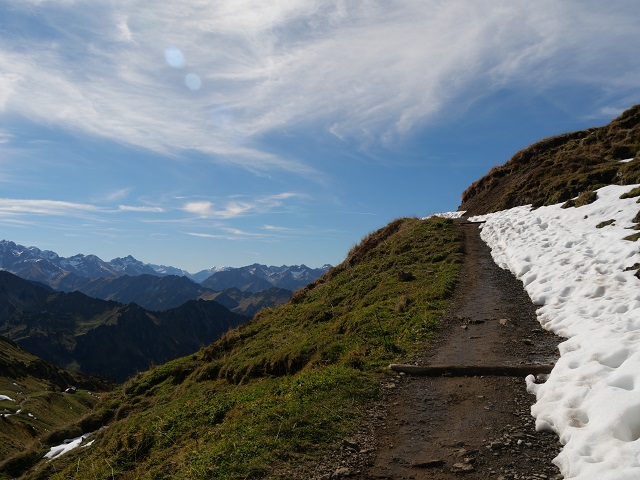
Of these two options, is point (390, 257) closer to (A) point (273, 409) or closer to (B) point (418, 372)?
(B) point (418, 372)

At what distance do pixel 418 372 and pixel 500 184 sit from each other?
39.6 metres

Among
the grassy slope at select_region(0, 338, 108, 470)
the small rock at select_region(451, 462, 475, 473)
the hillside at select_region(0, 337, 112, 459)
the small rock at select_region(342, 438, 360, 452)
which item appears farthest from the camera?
the hillside at select_region(0, 337, 112, 459)

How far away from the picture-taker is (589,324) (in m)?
11.5

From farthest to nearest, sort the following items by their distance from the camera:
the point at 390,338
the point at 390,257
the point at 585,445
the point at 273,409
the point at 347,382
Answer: the point at 390,257
the point at 390,338
the point at 347,382
the point at 273,409
the point at 585,445

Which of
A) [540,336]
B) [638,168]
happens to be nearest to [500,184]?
[638,168]

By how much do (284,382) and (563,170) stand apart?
32263 millimetres

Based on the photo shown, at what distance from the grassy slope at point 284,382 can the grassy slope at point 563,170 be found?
7.86 m

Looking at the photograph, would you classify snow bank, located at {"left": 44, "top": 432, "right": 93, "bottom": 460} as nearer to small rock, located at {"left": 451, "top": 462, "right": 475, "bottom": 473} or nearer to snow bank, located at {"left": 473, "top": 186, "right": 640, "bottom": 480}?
small rock, located at {"left": 451, "top": 462, "right": 475, "bottom": 473}

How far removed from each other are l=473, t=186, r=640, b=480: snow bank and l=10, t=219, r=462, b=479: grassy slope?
3.83 meters

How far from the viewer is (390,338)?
14891mm

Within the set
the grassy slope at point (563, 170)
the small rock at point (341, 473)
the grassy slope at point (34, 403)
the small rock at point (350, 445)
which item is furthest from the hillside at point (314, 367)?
the grassy slope at point (34, 403)

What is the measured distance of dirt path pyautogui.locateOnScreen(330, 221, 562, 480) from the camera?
281 inches

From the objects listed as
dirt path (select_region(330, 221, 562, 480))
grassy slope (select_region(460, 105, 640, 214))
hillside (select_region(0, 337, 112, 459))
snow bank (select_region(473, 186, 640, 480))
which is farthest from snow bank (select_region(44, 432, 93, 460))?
grassy slope (select_region(460, 105, 640, 214))

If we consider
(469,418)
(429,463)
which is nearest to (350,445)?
(429,463)
